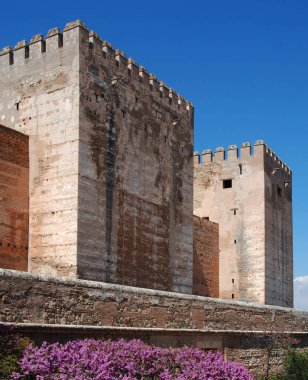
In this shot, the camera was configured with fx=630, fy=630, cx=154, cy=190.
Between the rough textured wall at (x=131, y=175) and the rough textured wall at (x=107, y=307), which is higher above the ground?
the rough textured wall at (x=131, y=175)

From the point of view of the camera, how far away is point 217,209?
2461 cm

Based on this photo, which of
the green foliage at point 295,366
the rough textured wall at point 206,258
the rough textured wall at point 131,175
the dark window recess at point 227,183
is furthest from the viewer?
the dark window recess at point 227,183

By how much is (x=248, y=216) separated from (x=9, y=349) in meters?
16.6

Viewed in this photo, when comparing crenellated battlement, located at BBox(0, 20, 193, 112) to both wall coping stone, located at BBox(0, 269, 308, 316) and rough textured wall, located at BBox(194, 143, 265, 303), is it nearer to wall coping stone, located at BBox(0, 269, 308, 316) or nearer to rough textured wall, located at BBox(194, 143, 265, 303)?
wall coping stone, located at BBox(0, 269, 308, 316)

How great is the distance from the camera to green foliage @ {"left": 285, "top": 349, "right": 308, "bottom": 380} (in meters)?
15.7

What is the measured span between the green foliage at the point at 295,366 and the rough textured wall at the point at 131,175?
3.42 m

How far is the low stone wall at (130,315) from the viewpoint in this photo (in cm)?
891

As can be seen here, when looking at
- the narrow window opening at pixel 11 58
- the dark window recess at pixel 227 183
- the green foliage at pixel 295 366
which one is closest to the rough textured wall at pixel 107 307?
the green foliage at pixel 295 366

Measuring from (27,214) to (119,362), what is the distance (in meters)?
6.46

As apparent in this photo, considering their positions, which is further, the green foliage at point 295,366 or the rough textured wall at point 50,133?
the green foliage at point 295,366

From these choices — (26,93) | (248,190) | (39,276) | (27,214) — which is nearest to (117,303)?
(39,276)

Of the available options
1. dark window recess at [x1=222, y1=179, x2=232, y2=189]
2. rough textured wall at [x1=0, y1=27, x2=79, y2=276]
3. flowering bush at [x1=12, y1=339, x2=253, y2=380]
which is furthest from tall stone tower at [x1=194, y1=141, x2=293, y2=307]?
flowering bush at [x1=12, y1=339, x2=253, y2=380]

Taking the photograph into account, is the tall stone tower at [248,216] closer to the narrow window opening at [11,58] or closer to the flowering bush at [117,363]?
the narrow window opening at [11,58]

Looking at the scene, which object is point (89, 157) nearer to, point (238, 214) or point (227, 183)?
point (238, 214)
